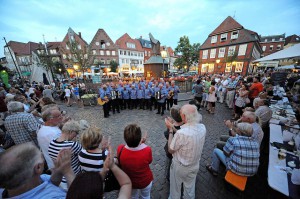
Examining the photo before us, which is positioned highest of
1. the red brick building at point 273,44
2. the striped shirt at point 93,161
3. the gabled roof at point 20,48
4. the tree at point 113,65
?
the red brick building at point 273,44

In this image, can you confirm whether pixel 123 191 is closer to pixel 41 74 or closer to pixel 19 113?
pixel 19 113

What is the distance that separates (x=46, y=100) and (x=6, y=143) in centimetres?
161

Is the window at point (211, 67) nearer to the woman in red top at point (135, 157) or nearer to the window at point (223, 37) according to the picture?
the window at point (223, 37)

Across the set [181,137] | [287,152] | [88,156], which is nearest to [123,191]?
[88,156]

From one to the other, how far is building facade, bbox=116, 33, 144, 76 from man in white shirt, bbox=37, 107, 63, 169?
122 ft

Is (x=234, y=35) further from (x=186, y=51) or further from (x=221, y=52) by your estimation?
(x=186, y=51)

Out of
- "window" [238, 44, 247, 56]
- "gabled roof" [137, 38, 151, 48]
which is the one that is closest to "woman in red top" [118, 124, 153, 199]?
"window" [238, 44, 247, 56]

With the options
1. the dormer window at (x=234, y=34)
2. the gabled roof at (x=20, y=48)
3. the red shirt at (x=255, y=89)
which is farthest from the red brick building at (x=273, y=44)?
the gabled roof at (x=20, y=48)

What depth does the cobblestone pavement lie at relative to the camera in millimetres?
2678

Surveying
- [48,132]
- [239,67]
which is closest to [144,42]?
[239,67]

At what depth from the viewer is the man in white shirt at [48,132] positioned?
2221 mm

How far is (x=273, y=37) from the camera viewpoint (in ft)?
156

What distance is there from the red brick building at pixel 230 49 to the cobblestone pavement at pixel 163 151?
20438 millimetres

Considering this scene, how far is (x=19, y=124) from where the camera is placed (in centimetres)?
273
